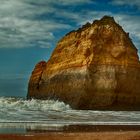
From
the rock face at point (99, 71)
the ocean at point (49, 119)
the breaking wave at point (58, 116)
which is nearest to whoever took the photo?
the ocean at point (49, 119)

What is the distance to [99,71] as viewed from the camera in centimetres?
3638

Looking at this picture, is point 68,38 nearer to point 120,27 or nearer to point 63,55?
point 63,55

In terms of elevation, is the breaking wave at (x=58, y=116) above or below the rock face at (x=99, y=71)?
below

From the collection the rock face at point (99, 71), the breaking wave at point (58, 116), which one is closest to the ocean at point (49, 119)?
the breaking wave at point (58, 116)

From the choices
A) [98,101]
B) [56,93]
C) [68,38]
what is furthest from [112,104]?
[68,38]

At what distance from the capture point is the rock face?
117ft

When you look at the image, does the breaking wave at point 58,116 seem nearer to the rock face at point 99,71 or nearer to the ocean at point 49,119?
the ocean at point 49,119

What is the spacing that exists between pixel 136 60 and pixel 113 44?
2505 mm

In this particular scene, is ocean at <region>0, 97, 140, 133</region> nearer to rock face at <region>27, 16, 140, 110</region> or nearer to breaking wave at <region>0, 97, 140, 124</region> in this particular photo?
breaking wave at <region>0, 97, 140, 124</region>

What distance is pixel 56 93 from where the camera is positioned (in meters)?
39.7

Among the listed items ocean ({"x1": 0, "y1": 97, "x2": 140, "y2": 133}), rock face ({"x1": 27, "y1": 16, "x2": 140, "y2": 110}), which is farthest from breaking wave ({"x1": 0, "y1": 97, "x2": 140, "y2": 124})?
rock face ({"x1": 27, "y1": 16, "x2": 140, "y2": 110})

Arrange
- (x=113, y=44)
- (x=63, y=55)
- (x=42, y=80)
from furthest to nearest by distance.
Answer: (x=42, y=80) → (x=63, y=55) → (x=113, y=44)

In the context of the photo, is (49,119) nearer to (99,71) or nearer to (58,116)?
(58,116)

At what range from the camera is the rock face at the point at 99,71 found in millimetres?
35781
